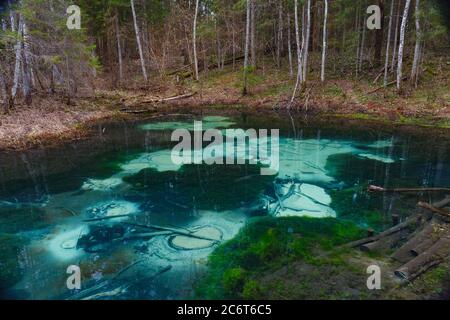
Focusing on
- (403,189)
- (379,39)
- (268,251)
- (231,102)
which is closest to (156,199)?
(268,251)

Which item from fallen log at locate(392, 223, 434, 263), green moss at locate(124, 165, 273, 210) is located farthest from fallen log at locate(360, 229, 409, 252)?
green moss at locate(124, 165, 273, 210)

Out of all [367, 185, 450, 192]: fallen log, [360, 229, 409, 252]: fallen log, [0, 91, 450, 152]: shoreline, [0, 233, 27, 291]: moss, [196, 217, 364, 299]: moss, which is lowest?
[0, 233, 27, 291]: moss

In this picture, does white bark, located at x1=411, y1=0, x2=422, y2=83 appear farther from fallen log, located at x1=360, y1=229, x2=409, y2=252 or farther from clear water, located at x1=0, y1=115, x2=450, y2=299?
fallen log, located at x1=360, y1=229, x2=409, y2=252

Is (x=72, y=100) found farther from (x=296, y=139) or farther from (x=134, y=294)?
(x=134, y=294)

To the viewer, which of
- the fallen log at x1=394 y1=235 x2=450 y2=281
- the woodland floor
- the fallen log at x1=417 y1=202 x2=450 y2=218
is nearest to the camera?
the fallen log at x1=394 y1=235 x2=450 y2=281

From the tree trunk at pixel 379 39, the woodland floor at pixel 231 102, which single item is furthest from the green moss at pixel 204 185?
the tree trunk at pixel 379 39

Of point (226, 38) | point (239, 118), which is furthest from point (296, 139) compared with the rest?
point (226, 38)
